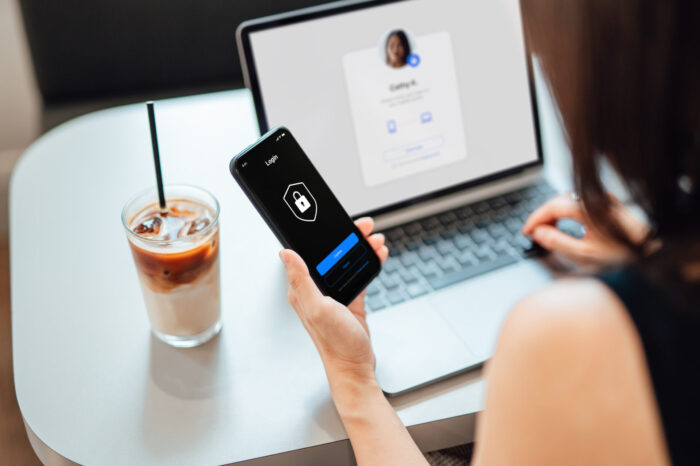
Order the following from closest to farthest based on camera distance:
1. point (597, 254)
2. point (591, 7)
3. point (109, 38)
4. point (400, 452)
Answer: point (591, 7) → point (400, 452) → point (597, 254) → point (109, 38)

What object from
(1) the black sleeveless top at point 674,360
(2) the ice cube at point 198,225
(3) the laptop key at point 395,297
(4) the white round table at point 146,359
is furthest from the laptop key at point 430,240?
(1) the black sleeveless top at point 674,360

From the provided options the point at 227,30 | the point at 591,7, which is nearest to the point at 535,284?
the point at 591,7

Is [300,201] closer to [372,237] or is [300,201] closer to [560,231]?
[372,237]

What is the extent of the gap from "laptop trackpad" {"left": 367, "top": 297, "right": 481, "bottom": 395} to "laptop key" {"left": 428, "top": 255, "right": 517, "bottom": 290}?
3 centimetres

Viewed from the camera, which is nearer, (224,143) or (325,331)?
(325,331)

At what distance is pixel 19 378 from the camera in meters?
0.73

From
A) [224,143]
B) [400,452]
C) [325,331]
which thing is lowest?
[400,452]

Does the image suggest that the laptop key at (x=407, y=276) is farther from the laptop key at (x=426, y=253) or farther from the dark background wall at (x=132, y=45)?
the dark background wall at (x=132, y=45)

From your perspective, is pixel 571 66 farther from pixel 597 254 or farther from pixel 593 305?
pixel 597 254

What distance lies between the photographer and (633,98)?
18.4 inches

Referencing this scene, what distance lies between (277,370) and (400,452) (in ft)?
0.56

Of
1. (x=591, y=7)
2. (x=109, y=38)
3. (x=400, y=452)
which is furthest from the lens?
(x=109, y=38)

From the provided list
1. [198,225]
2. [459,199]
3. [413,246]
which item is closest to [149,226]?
[198,225]

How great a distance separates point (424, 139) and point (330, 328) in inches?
14.6
